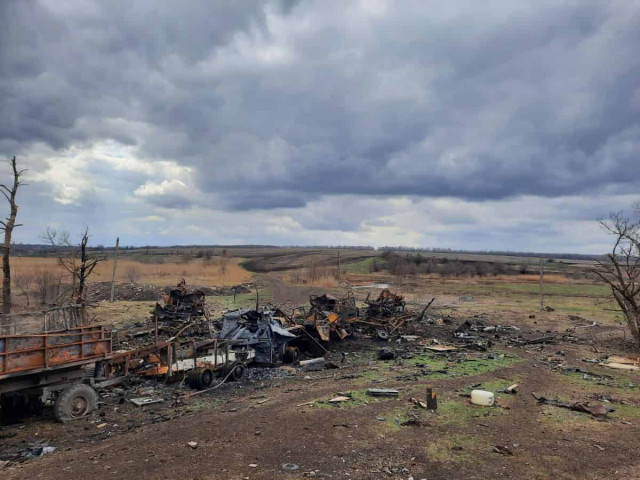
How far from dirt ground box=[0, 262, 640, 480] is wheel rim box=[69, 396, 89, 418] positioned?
0.28 m

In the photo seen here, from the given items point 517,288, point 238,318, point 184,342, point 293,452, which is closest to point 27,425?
point 184,342

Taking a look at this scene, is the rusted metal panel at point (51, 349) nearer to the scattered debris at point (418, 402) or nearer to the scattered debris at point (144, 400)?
the scattered debris at point (144, 400)

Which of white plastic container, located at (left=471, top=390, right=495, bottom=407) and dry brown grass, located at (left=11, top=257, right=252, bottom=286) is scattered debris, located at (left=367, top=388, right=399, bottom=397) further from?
dry brown grass, located at (left=11, top=257, right=252, bottom=286)

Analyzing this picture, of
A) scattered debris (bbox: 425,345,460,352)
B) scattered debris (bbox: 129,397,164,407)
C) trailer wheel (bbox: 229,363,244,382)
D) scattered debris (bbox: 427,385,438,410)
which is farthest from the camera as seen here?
scattered debris (bbox: 425,345,460,352)

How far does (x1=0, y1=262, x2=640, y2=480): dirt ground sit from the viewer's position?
7.13m

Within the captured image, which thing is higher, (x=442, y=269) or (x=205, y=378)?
(x=442, y=269)

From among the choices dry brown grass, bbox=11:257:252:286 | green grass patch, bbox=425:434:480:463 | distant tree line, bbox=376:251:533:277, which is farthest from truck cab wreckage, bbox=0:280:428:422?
distant tree line, bbox=376:251:533:277

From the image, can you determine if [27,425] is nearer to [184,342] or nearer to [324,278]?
[184,342]

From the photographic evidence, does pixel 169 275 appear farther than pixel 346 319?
Yes

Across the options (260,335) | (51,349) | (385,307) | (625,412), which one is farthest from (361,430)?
(385,307)

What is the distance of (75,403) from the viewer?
9984mm

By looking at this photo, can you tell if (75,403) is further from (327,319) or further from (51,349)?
(327,319)

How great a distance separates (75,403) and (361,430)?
21.9 feet

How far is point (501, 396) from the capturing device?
448 inches
